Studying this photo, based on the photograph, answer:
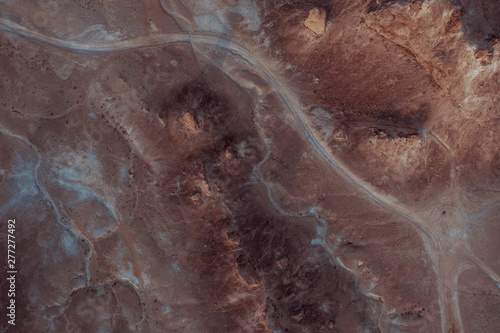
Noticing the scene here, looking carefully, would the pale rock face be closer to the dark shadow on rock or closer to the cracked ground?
the cracked ground

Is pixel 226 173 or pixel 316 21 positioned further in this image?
pixel 226 173

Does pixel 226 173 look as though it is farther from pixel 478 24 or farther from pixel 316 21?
pixel 478 24

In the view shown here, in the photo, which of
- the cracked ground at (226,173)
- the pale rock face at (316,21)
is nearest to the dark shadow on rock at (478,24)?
the cracked ground at (226,173)

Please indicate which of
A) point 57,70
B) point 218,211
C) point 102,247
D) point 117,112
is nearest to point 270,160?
point 218,211

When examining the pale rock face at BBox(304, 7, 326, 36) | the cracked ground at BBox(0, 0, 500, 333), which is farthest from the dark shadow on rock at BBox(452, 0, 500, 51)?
the pale rock face at BBox(304, 7, 326, 36)

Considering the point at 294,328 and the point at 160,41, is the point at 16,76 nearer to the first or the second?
the point at 160,41

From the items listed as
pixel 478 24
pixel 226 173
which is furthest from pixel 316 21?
pixel 226 173

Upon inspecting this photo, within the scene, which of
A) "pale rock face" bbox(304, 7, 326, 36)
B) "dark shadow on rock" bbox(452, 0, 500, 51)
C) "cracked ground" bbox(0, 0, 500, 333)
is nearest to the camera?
"dark shadow on rock" bbox(452, 0, 500, 51)

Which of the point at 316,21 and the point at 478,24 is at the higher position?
the point at 316,21
